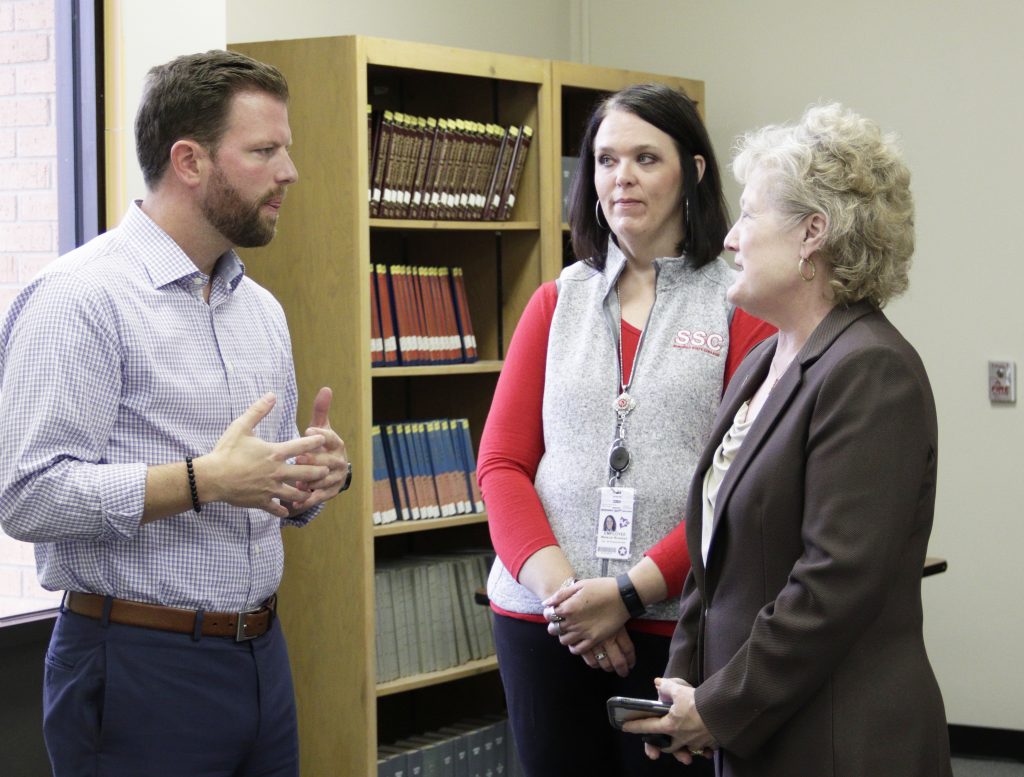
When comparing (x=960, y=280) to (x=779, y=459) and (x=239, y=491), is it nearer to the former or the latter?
(x=779, y=459)

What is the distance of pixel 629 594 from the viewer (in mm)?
1959

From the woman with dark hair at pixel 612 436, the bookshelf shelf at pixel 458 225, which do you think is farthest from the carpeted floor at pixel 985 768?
the woman with dark hair at pixel 612 436

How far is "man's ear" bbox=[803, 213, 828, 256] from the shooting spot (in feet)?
5.28

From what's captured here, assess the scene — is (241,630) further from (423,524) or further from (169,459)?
(423,524)

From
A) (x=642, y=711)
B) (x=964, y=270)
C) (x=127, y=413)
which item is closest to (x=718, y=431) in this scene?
(x=642, y=711)

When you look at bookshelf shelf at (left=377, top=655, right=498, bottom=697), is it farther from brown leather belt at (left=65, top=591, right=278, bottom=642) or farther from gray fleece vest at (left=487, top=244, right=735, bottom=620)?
brown leather belt at (left=65, top=591, right=278, bottom=642)

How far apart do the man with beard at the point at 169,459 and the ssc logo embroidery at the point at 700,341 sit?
62 centimetres

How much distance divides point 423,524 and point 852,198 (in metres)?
1.96

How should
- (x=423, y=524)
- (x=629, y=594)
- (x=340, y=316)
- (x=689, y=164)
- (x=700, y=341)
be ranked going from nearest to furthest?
(x=629, y=594), (x=700, y=341), (x=689, y=164), (x=340, y=316), (x=423, y=524)

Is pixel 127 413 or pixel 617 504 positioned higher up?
pixel 127 413

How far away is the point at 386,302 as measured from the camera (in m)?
3.29

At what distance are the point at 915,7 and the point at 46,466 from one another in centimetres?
346

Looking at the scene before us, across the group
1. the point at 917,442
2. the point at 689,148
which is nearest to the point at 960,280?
the point at 689,148

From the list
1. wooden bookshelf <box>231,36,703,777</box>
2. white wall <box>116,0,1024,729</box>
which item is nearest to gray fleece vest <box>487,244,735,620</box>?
wooden bookshelf <box>231,36,703,777</box>
